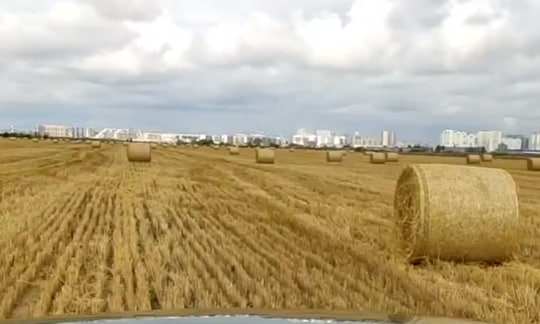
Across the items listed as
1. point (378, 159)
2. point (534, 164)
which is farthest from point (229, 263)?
point (378, 159)

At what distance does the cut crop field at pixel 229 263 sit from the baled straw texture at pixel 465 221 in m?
0.19

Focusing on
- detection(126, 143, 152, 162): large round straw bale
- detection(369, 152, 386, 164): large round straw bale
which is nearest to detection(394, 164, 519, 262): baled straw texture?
detection(126, 143, 152, 162): large round straw bale

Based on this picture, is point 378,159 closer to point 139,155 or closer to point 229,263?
point 139,155

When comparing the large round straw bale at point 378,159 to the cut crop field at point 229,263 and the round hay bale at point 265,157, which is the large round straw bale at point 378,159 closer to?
the round hay bale at point 265,157

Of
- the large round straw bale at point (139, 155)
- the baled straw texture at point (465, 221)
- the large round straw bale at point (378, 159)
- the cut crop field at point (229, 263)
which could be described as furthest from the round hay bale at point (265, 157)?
the baled straw texture at point (465, 221)

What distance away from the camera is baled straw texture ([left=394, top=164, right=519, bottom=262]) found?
8820mm

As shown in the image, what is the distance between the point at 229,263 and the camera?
322 inches

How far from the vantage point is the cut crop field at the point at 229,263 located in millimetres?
6402

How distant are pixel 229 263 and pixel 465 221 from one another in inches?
109

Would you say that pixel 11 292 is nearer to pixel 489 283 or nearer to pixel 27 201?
pixel 489 283

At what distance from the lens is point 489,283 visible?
25.2 feet

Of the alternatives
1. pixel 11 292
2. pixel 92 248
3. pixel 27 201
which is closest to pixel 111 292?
pixel 11 292

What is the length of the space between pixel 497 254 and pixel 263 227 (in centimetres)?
367

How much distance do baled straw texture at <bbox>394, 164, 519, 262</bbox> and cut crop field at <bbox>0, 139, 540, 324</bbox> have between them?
0.63 feet
